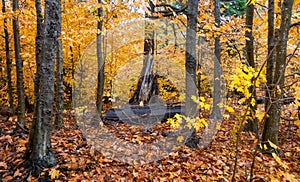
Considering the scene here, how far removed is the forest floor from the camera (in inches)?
144

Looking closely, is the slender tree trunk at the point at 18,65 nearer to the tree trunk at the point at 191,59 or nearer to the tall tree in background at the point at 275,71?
the tree trunk at the point at 191,59

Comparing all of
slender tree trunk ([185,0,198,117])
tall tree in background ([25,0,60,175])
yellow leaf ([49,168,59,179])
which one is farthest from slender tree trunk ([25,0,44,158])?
slender tree trunk ([185,0,198,117])

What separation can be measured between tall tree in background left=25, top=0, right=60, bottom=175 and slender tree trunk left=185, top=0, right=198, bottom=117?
2.80 meters

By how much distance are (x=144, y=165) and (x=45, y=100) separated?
88.2 inches

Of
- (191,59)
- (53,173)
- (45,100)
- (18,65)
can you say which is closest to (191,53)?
(191,59)

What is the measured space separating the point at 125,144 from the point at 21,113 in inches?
113

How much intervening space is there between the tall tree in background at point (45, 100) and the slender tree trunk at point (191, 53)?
110 inches

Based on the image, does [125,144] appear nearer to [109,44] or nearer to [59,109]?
[59,109]

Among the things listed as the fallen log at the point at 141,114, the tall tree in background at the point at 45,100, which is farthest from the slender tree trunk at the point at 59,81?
the tall tree in background at the point at 45,100

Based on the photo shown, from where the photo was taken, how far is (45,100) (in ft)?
11.9

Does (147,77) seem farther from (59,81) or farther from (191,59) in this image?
(191,59)

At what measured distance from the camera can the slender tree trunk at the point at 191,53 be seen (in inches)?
195

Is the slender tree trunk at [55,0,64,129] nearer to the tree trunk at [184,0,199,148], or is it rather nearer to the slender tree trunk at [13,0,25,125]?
the slender tree trunk at [13,0,25,125]

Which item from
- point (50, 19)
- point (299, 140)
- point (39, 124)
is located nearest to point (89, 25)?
point (50, 19)
